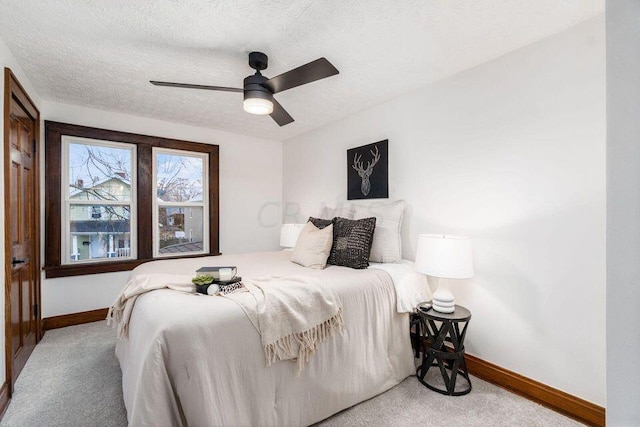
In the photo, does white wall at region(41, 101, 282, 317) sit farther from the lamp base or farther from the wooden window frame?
the lamp base

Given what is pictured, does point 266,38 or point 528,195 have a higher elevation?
point 266,38

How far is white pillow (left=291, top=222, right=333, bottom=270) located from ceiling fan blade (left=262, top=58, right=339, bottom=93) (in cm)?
126

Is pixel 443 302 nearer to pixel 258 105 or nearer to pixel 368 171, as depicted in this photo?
pixel 368 171

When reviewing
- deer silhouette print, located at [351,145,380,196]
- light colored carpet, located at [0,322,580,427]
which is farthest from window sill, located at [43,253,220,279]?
deer silhouette print, located at [351,145,380,196]

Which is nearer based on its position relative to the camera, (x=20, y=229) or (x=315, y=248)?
(x=20, y=229)

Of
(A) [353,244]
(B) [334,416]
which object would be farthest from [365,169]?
(B) [334,416]

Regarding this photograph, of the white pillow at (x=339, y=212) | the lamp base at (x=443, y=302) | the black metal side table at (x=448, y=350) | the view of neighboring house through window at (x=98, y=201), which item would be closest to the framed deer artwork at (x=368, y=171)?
the white pillow at (x=339, y=212)

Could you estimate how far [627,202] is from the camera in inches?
27.6

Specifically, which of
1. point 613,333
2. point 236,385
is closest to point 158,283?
point 236,385

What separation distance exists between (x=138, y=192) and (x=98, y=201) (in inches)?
16.9

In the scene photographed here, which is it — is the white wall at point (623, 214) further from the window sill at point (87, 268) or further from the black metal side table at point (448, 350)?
the window sill at point (87, 268)

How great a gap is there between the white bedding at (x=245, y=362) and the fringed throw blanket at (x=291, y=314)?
6cm

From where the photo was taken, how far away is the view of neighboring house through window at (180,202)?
Result: 3.86 metres

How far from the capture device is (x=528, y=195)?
6.70 feet
